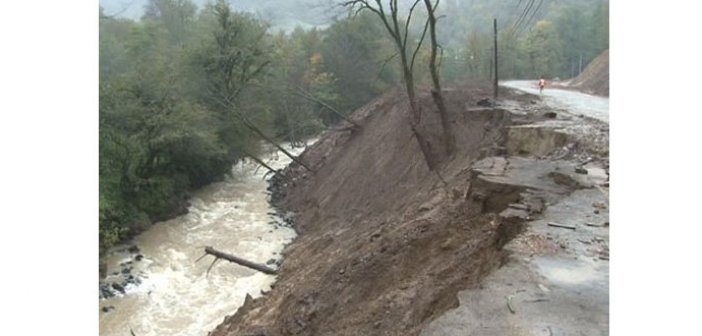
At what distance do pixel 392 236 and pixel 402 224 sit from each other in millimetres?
867

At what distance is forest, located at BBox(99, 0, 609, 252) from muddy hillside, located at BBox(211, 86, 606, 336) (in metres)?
2.85

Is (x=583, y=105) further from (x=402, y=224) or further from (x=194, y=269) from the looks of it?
(x=194, y=269)

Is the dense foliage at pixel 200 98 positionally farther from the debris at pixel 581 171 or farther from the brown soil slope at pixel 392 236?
the debris at pixel 581 171

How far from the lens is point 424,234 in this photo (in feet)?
34.8

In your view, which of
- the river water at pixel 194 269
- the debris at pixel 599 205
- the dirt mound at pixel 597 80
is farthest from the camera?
the dirt mound at pixel 597 80

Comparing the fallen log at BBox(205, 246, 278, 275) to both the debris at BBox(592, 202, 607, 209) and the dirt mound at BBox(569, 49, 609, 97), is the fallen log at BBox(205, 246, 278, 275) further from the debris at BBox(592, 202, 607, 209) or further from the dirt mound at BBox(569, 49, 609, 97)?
the dirt mound at BBox(569, 49, 609, 97)

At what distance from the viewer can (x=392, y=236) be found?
1147cm

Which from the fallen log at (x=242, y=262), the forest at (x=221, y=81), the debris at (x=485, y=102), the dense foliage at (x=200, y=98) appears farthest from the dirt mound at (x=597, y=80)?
the fallen log at (x=242, y=262)

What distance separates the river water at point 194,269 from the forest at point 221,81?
3.42ft

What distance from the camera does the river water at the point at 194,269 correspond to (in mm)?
13344

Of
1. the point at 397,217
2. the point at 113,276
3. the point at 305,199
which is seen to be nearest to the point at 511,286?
the point at 397,217

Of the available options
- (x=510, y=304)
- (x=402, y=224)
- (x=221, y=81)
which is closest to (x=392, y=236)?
(x=402, y=224)

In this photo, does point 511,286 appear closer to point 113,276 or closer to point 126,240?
point 113,276

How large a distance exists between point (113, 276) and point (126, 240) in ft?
10.4
